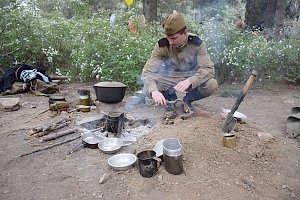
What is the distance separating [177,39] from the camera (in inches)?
172

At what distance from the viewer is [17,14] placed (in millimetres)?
8086

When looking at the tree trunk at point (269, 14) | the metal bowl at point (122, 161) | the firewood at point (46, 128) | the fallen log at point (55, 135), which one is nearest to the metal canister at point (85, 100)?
the firewood at point (46, 128)

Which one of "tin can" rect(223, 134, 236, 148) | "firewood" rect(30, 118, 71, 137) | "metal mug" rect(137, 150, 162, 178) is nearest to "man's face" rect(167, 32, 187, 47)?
"tin can" rect(223, 134, 236, 148)

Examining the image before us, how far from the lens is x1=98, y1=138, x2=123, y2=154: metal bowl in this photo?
3.79 metres

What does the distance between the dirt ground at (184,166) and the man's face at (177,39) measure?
3.56ft

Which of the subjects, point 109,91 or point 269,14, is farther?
point 269,14

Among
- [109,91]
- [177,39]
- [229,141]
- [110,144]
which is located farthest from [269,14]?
[110,144]

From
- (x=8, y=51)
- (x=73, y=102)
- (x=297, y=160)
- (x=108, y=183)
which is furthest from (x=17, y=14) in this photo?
(x=297, y=160)

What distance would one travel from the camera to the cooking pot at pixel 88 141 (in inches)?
156

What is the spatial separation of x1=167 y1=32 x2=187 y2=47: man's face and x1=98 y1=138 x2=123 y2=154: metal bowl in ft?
5.19

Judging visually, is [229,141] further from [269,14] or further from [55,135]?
[269,14]

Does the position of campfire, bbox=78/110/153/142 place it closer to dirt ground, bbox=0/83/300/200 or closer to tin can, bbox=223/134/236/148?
dirt ground, bbox=0/83/300/200

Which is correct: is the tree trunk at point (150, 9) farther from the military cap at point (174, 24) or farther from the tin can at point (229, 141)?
the tin can at point (229, 141)

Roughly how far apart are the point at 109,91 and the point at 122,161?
162cm
